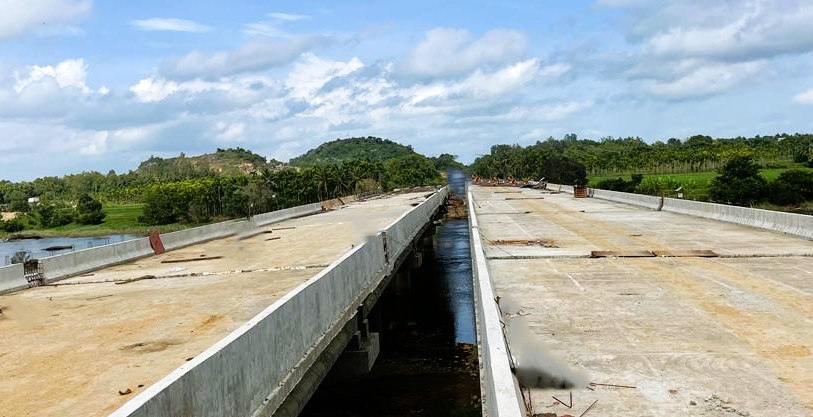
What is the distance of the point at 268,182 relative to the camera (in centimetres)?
12425

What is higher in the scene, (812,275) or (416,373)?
(812,275)

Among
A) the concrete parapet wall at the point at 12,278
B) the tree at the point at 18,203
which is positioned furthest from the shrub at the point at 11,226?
the concrete parapet wall at the point at 12,278

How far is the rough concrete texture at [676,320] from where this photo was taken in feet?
25.3

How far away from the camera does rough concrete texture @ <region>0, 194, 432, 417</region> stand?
28.4 ft

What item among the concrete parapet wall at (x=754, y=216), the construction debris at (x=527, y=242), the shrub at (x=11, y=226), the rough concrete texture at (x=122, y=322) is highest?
the concrete parapet wall at (x=754, y=216)

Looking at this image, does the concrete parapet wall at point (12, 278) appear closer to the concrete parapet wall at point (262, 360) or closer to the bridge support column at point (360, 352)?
the bridge support column at point (360, 352)

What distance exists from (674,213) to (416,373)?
64.1 feet

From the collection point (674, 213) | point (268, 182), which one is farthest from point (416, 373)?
point (268, 182)

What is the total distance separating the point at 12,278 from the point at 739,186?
249 ft

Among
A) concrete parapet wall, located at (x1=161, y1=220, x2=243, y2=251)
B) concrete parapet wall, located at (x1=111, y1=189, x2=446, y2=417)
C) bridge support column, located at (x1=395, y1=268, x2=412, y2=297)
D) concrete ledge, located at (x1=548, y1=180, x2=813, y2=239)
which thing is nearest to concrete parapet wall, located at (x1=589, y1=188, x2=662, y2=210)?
concrete ledge, located at (x1=548, y1=180, x2=813, y2=239)

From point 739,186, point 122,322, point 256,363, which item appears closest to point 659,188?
point 739,186

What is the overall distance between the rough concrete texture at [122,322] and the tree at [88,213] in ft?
404

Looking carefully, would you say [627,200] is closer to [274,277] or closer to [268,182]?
[274,277]

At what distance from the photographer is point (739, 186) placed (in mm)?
77688
